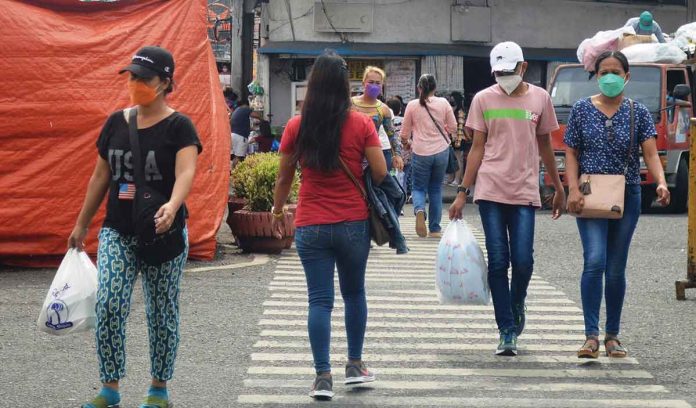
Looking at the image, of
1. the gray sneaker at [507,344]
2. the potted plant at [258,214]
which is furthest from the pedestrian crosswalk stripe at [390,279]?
the gray sneaker at [507,344]

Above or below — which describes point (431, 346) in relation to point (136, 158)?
below

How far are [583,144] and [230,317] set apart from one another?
8.93 feet

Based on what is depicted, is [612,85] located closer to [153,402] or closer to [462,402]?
[462,402]

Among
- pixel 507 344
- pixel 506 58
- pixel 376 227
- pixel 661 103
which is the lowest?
pixel 507 344

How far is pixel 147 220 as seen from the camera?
564 cm

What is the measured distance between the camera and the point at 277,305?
9.05 m

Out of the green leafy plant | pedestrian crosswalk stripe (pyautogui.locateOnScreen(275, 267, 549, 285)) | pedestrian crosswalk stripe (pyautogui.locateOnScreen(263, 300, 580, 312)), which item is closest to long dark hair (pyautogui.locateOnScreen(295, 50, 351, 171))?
pedestrian crosswalk stripe (pyautogui.locateOnScreen(263, 300, 580, 312))

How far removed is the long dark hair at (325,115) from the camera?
6.09 meters

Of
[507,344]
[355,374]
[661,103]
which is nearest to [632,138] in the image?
[507,344]

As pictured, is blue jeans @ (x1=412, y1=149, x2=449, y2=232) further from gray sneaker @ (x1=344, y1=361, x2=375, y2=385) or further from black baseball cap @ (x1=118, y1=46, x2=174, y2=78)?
black baseball cap @ (x1=118, y1=46, x2=174, y2=78)

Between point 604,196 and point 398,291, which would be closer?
point 604,196

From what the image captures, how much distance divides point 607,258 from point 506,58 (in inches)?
49.8

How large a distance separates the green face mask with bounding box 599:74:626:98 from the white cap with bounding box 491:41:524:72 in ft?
1.56

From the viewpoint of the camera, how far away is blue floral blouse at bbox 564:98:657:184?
7.10 m
